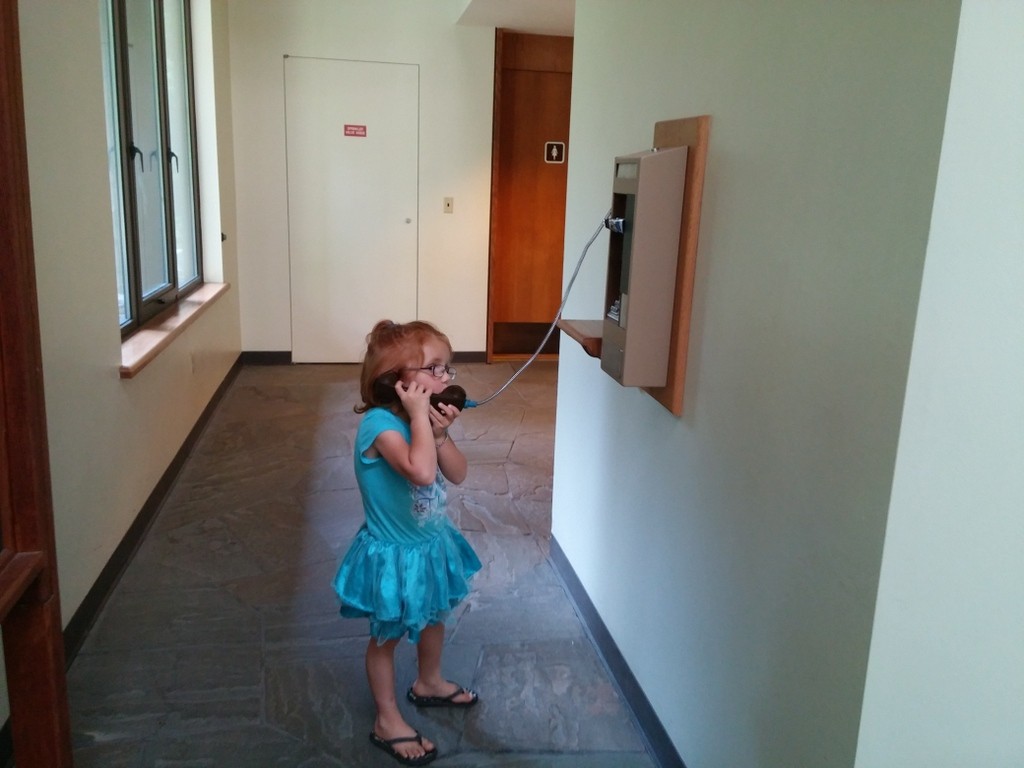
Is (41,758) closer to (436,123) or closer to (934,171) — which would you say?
(934,171)

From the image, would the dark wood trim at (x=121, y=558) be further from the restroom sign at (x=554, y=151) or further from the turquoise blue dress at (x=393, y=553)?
the restroom sign at (x=554, y=151)

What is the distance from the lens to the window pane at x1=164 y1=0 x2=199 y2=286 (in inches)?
175

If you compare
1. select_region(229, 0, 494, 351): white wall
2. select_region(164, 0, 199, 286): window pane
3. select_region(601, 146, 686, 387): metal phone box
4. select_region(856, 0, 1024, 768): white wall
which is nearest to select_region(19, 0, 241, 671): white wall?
select_region(601, 146, 686, 387): metal phone box

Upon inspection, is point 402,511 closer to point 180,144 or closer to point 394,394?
point 394,394

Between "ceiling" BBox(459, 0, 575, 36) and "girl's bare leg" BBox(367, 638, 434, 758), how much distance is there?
3947 mm

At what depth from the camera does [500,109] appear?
18.6ft

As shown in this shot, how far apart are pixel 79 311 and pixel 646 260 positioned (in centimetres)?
165

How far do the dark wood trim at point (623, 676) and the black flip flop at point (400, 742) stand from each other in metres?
0.50

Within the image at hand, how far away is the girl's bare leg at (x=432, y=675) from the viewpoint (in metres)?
2.08

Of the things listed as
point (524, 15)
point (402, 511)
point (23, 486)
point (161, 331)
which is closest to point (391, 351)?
point (402, 511)

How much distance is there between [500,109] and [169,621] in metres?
4.19

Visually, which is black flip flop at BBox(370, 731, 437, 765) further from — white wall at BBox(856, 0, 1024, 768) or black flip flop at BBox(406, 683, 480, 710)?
white wall at BBox(856, 0, 1024, 768)

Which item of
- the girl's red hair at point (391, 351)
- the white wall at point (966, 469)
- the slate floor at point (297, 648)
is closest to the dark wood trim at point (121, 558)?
the slate floor at point (297, 648)

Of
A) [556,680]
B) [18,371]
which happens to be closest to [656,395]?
[556,680]
